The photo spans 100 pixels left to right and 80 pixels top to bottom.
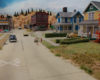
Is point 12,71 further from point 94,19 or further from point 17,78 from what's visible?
point 94,19

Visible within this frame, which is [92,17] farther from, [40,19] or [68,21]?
[40,19]

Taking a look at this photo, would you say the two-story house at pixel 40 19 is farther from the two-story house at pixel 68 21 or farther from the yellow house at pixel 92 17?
the yellow house at pixel 92 17

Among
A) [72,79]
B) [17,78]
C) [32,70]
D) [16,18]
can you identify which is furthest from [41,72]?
[16,18]

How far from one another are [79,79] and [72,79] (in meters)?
0.50

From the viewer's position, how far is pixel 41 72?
8969mm

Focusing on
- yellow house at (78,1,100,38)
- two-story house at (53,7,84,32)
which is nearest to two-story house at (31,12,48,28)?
two-story house at (53,7,84,32)

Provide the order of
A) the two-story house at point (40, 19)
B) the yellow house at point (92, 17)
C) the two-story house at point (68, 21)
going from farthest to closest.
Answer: the two-story house at point (40, 19)
the two-story house at point (68, 21)
the yellow house at point (92, 17)

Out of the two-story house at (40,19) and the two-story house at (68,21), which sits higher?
the two-story house at (40,19)

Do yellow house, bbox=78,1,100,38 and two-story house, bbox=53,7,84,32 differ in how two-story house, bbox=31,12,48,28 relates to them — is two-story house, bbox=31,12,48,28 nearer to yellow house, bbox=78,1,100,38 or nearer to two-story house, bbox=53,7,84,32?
two-story house, bbox=53,7,84,32

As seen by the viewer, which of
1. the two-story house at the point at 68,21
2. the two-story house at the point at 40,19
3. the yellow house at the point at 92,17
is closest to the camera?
the yellow house at the point at 92,17

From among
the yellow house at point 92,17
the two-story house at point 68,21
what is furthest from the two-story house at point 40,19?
the yellow house at point 92,17

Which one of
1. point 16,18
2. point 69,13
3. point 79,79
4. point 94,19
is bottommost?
point 79,79

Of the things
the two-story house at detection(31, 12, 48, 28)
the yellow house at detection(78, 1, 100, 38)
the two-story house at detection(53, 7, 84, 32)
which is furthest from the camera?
the two-story house at detection(31, 12, 48, 28)

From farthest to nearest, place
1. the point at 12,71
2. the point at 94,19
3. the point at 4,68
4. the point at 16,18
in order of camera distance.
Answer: the point at 16,18, the point at 94,19, the point at 4,68, the point at 12,71
